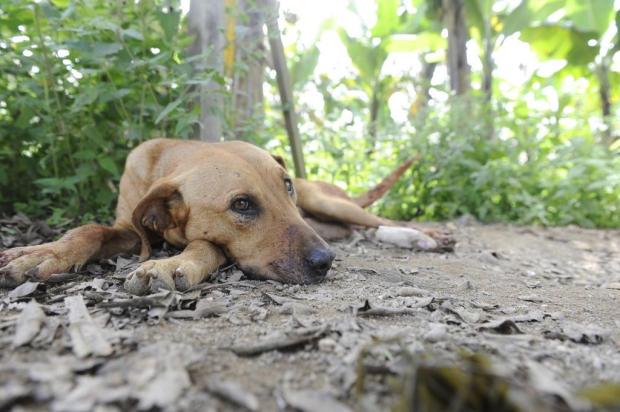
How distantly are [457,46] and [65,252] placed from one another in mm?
7382

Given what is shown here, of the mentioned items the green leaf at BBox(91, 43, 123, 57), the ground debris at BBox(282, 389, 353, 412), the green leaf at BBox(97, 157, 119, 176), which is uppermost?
the green leaf at BBox(91, 43, 123, 57)

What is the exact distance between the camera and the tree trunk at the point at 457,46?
8547 mm

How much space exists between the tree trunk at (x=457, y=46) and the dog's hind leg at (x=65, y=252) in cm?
668

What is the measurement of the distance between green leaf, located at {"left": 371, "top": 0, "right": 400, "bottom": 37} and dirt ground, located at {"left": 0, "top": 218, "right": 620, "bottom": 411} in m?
7.87

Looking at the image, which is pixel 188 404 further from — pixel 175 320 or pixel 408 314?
pixel 408 314

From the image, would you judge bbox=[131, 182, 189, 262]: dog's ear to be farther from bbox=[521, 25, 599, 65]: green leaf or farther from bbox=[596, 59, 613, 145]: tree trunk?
bbox=[596, 59, 613, 145]: tree trunk

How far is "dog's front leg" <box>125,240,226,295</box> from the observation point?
2258 millimetres

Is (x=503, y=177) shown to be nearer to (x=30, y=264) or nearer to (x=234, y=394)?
(x=30, y=264)

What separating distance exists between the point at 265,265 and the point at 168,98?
70.9 inches

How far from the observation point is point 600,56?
32.1ft

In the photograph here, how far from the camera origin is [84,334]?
167 cm

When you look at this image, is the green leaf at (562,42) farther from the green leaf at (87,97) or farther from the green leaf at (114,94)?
the green leaf at (87,97)

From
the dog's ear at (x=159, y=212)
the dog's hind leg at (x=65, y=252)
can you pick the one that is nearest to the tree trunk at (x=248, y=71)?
the dog's ear at (x=159, y=212)

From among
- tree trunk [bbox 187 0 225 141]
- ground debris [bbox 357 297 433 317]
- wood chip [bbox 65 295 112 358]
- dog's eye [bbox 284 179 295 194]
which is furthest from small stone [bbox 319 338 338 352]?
tree trunk [bbox 187 0 225 141]
